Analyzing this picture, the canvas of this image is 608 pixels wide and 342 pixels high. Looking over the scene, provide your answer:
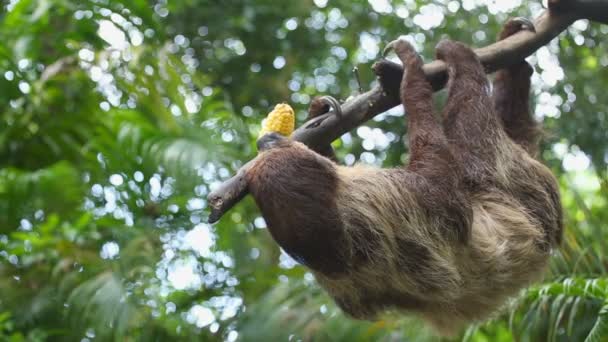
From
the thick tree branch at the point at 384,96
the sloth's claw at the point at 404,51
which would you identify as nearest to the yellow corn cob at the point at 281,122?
the thick tree branch at the point at 384,96

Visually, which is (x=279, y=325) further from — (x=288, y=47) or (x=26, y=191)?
(x=288, y=47)

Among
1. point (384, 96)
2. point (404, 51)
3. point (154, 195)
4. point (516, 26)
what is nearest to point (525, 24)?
point (516, 26)

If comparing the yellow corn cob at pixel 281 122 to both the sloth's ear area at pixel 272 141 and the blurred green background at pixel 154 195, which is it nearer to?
the sloth's ear area at pixel 272 141

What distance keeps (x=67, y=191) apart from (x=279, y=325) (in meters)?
2.14

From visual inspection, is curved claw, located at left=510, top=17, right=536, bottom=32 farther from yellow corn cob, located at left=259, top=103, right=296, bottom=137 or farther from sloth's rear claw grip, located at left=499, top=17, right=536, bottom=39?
yellow corn cob, located at left=259, top=103, right=296, bottom=137

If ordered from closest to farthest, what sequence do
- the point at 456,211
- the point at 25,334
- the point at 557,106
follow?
the point at 456,211 → the point at 25,334 → the point at 557,106

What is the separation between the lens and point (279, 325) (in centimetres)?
510

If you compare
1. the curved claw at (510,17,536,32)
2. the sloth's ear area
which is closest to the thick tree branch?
the curved claw at (510,17,536,32)

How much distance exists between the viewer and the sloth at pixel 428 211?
142 inches

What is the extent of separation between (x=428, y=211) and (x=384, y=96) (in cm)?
68

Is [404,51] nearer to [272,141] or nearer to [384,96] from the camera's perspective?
[384,96]

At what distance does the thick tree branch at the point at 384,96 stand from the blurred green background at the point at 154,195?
3.18ft

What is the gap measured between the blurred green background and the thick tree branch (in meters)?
0.97

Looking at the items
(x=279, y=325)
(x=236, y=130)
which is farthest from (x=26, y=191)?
(x=279, y=325)
